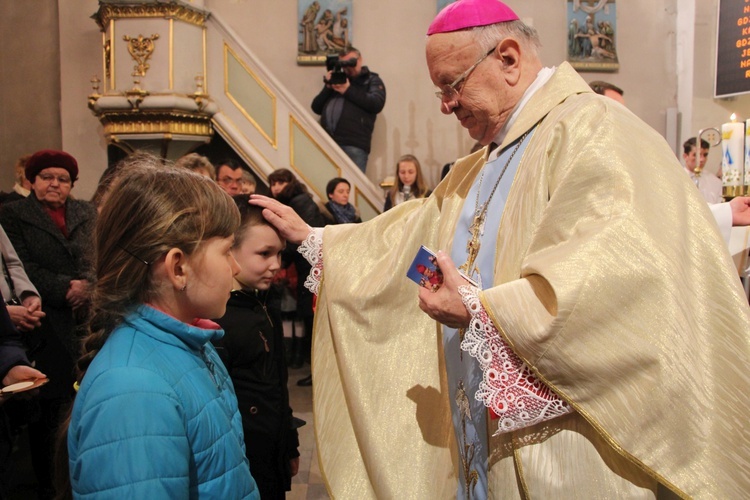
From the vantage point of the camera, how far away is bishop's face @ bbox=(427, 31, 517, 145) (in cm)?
213

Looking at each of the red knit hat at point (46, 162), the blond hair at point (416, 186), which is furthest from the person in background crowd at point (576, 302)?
the blond hair at point (416, 186)

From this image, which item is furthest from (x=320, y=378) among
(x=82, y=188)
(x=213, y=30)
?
(x=82, y=188)

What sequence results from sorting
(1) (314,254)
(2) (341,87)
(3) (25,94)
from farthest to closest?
(3) (25,94)
(2) (341,87)
(1) (314,254)

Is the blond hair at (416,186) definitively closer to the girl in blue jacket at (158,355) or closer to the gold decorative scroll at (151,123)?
the gold decorative scroll at (151,123)

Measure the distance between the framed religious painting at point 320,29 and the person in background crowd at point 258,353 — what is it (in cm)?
668

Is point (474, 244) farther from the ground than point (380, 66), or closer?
closer

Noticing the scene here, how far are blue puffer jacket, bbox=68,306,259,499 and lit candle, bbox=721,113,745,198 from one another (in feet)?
7.38

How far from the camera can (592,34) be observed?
30.4 feet

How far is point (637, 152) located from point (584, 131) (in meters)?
0.14

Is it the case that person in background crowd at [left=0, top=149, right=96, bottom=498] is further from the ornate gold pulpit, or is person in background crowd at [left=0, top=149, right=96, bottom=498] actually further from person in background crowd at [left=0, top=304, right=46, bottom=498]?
the ornate gold pulpit

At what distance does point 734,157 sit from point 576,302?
Answer: 170cm

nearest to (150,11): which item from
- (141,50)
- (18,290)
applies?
(141,50)

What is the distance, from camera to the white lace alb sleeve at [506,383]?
68.8 inches

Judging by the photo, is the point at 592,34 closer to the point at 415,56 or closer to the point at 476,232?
the point at 415,56
